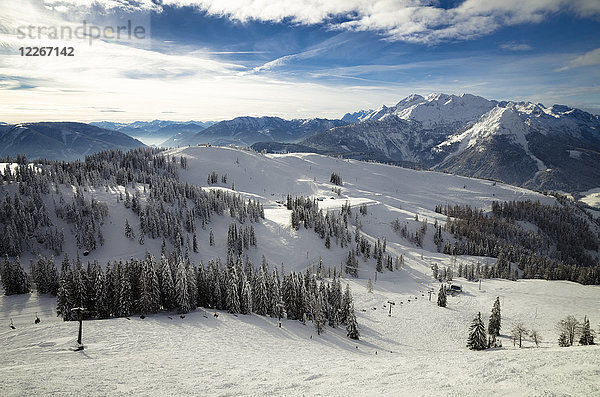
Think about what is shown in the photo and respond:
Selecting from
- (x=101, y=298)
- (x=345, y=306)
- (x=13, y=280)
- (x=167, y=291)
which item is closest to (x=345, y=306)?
(x=345, y=306)

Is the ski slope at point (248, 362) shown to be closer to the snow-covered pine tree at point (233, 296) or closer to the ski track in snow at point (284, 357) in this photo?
the ski track in snow at point (284, 357)

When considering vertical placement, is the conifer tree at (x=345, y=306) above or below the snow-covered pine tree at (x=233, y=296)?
below

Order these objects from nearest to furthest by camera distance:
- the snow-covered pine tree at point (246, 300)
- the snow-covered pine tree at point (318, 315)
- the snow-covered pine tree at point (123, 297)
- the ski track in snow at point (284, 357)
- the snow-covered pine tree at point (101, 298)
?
the ski track in snow at point (284, 357) → the snow-covered pine tree at point (101, 298) → the snow-covered pine tree at point (123, 297) → the snow-covered pine tree at point (318, 315) → the snow-covered pine tree at point (246, 300)

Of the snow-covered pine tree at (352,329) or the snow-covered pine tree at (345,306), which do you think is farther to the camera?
the snow-covered pine tree at (345,306)

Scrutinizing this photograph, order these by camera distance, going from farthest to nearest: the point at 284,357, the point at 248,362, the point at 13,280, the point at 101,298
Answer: the point at 13,280 → the point at 101,298 → the point at 284,357 → the point at 248,362

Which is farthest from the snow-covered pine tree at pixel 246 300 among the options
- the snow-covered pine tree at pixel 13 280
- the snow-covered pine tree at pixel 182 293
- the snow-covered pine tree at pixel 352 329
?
the snow-covered pine tree at pixel 13 280

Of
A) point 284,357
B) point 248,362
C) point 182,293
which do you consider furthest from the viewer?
point 182,293

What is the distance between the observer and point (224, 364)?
3962 centimetres

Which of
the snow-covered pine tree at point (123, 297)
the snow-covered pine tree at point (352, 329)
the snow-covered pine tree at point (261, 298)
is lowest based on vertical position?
the snow-covered pine tree at point (352, 329)

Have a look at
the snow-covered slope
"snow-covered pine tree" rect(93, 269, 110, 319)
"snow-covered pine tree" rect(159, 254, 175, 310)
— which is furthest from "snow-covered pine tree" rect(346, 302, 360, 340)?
"snow-covered pine tree" rect(93, 269, 110, 319)

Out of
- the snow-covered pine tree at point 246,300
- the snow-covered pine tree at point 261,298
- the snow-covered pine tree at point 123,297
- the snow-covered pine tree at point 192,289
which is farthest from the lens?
the snow-covered pine tree at point 261,298

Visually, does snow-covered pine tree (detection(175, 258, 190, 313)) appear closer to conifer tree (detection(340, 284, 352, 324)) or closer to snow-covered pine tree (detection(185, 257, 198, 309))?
snow-covered pine tree (detection(185, 257, 198, 309))

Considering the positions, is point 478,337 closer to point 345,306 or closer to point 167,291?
point 345,306

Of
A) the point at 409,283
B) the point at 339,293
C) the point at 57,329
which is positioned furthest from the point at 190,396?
the point at 409,283
